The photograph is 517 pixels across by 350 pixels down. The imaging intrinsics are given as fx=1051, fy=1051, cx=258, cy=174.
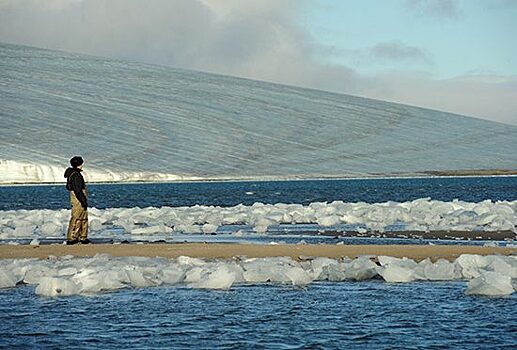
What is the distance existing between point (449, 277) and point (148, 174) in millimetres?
65547

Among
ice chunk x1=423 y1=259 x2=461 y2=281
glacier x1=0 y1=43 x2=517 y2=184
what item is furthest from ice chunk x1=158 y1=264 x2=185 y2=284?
glacier x1=0 y1=43 x2=517 y2=184

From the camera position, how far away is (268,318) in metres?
10.1

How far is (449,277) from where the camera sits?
41.6 ft

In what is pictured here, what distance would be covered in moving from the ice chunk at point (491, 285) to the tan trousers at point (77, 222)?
8270 mm

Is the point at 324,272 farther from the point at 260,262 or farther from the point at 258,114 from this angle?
the point at 258,114

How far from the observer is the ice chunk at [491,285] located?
11102 mm

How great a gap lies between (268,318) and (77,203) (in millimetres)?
8167

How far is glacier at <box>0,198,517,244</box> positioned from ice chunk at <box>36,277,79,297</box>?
897 centimetres

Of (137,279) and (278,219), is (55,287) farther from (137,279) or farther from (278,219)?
(278,219)

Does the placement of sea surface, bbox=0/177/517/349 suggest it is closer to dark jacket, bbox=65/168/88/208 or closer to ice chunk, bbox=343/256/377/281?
ice chunk, bbox=343/256/377/281

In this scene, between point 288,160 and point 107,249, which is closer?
point 107,249

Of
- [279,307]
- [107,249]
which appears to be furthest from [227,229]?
[279,307]

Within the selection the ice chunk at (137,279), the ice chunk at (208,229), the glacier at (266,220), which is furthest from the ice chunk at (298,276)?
the ice chunk at (208,229)

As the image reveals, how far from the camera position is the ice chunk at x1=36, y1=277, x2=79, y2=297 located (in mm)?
11742
